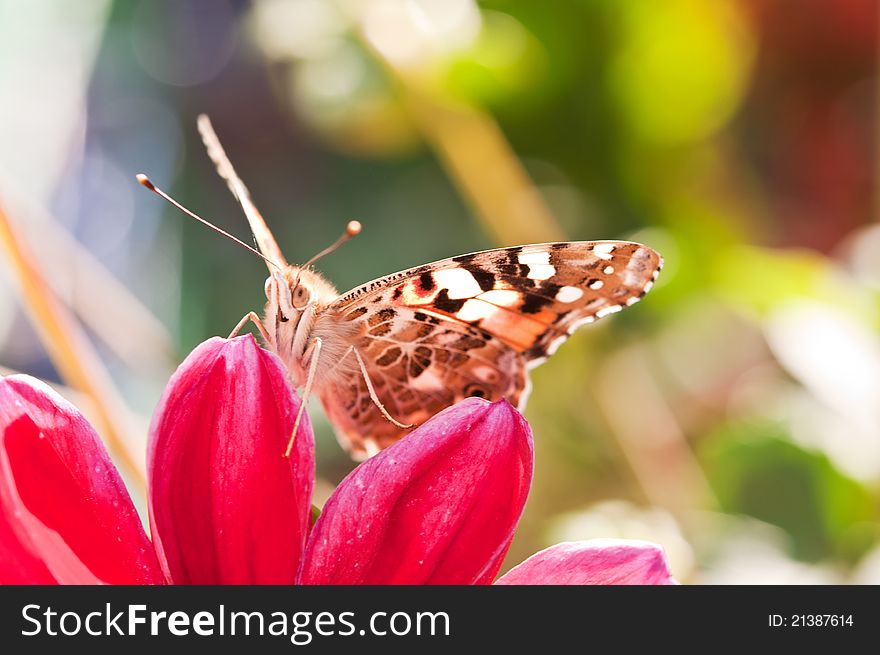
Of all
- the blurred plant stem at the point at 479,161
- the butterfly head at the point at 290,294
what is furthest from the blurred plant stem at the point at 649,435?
the butterfly head at the point at 290,294

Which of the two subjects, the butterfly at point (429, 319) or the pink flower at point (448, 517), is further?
the butterfly at point (429, 319)

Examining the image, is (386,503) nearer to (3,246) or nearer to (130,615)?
(130,615)

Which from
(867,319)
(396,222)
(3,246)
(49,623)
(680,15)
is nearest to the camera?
(49,623)

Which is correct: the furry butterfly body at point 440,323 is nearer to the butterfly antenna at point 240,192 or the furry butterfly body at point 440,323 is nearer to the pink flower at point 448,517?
the butterfly antenna at point 240,192

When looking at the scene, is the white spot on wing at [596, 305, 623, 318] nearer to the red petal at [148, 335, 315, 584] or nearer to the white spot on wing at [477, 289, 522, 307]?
the white spot on wing at [477, 289, 522, 307]

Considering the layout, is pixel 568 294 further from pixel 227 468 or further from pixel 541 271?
pixel 227 468

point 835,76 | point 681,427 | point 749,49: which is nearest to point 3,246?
point 681,427

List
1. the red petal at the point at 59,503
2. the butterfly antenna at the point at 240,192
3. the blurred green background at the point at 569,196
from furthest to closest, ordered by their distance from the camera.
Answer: the blurred green background at the point at 569,196
the butterfly antenna at the point at 240,192
the red petal at the point at 59,503
